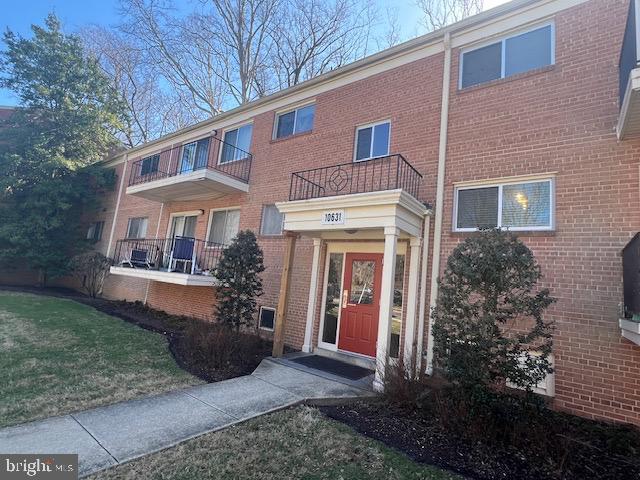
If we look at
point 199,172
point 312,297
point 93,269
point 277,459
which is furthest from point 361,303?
point 93,269

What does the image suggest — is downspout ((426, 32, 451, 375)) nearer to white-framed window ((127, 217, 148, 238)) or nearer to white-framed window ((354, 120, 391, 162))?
white-framed window ((354, 120, 391, 162))

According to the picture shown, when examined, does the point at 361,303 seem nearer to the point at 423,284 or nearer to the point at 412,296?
the point at 412,296

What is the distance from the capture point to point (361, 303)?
7.66m

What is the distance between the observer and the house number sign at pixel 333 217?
6.42 metres

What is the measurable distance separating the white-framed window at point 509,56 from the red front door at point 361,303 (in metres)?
4.29

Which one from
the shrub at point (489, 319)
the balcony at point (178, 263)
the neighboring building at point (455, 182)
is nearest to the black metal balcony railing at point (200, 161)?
the neighboring building at point (455, 182)

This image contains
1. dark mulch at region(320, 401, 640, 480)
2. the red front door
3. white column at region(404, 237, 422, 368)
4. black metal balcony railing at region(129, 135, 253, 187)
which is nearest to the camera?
dark mulch at region(320, 401, 640, 480)

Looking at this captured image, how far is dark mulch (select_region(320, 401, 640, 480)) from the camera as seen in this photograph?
3492 millimetres

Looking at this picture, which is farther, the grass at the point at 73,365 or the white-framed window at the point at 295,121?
the white-framed window at the point at 295,121

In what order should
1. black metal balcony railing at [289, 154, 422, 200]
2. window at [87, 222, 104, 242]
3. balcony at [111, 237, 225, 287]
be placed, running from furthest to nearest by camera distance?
window at [87, 222, 104, 242] → balcony at [111, 237, 225, 287] → black metal balcony railing at [289, 154, 422, 200]

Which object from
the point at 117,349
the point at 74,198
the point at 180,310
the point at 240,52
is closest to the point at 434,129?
the point at 117,349

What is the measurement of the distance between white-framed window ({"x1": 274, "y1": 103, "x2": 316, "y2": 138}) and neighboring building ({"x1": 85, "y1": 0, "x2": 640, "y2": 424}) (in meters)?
0.07

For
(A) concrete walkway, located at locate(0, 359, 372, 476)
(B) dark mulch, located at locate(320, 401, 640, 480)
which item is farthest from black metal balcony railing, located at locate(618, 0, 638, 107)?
(A) concrete walkway, located at locate(0, 359, 372, 476)

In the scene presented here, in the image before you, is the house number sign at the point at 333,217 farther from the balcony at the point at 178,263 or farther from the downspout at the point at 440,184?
the balcony at the point at 178,263
